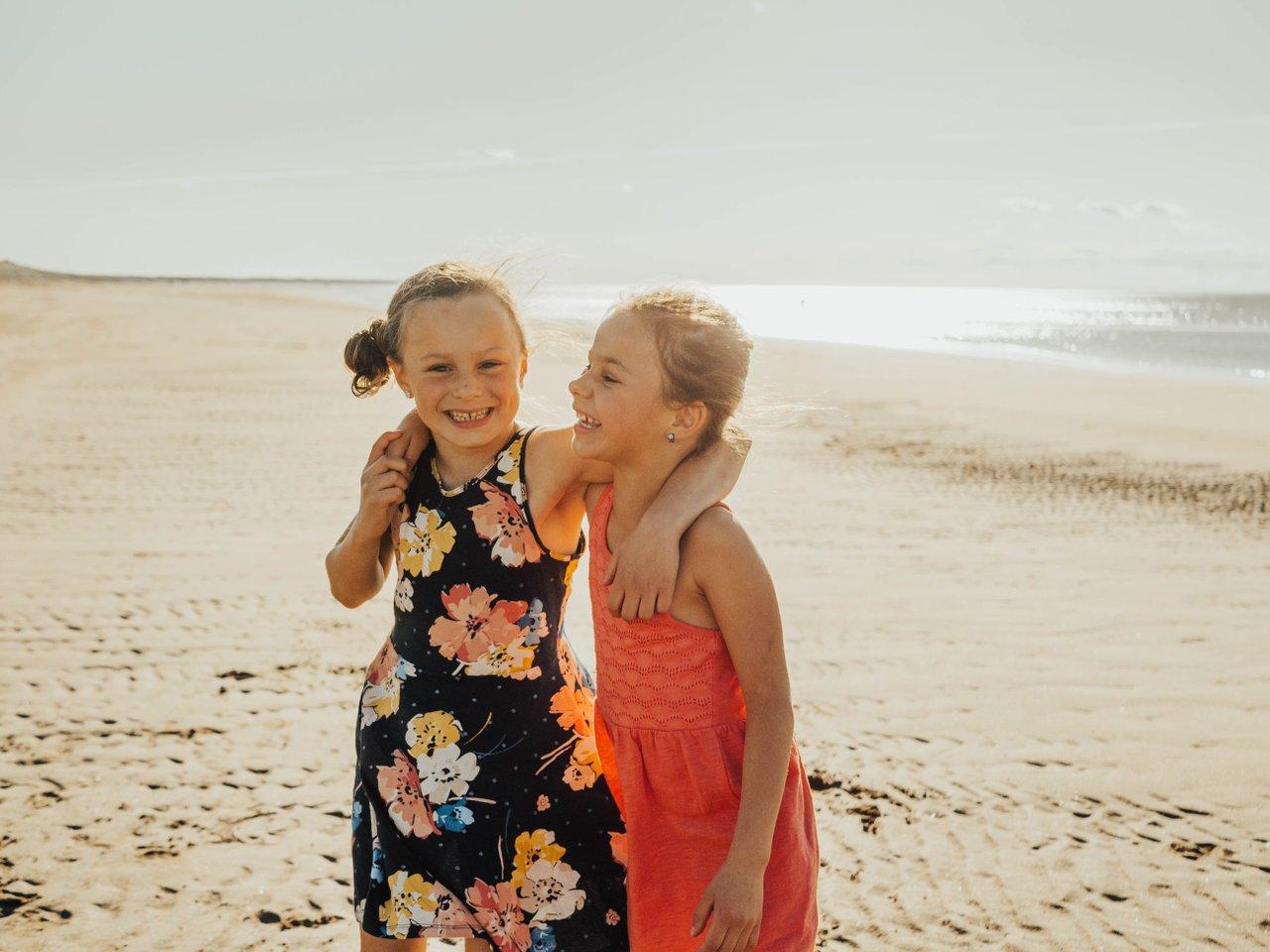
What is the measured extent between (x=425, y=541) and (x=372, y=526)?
0.12 m

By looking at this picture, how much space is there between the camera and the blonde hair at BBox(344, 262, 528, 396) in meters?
2.10

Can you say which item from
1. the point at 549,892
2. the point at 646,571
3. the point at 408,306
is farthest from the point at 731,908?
the point at 408,306

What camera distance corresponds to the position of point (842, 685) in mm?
5383

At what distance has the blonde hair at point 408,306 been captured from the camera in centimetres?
210

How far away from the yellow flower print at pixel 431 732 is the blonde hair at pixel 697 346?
801mm

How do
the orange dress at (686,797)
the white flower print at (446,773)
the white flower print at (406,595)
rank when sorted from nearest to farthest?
the orange dress at (686,797) < the white flower print at (446,773) < the white flower print at (406,595)

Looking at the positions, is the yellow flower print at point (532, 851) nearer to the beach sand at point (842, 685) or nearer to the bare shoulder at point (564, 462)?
the bare shoulder at point (564, 462)

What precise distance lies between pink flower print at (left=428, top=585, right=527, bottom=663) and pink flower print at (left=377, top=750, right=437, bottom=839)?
25 cm

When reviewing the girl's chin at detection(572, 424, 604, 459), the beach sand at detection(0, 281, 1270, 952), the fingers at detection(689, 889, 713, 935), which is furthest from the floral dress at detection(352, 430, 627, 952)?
the beach sand at detection(0, 281, 1270, 952)

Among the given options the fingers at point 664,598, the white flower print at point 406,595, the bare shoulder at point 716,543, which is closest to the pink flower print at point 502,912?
the white flower print at point 406,595

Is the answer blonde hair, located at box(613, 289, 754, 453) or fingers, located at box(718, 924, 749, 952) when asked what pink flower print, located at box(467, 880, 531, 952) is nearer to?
fingers, located at box(718, 924, 749, 952)

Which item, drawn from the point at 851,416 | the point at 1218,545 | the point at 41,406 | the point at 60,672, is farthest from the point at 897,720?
the point at 41,406

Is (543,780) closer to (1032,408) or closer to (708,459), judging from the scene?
(708,459)

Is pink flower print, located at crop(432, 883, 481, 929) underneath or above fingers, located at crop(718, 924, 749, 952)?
underneath
